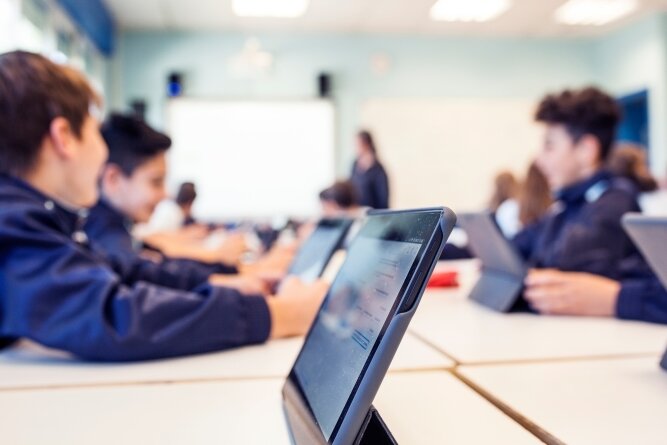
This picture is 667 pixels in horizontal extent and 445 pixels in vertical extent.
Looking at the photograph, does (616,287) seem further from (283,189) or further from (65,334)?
(283,189)

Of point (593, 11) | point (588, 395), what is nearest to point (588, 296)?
point (588, 395)

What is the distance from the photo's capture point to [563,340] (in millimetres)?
915

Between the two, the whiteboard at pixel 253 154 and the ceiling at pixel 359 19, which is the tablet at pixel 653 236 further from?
the whiteboard at pixel 253 154

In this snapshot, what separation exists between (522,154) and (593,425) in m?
5.90

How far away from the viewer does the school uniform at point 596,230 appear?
56.6 inches

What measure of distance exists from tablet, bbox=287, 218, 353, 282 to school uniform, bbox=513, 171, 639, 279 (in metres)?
0.59

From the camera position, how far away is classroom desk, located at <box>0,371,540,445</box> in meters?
0.55

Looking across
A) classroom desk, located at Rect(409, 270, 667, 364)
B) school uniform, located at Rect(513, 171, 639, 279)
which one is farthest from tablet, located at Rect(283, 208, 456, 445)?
school uniform, located at Rect(513, 171, 639, 279)

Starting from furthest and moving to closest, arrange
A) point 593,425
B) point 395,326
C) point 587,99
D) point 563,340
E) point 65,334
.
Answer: point 587,99 → point 563,340 → point 65,334 → point 593,425 → point 395,326

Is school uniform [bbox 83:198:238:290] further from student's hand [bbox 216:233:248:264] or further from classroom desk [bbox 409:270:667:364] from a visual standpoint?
classroom desk [bbox 409:270:667:364]

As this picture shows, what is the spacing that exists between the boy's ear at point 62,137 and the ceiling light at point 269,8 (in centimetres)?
420

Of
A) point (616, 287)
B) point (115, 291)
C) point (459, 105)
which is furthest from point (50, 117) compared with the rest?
point (459, 105)

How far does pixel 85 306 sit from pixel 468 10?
5.09 m

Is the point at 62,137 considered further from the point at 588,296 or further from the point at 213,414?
the point at 588,296
